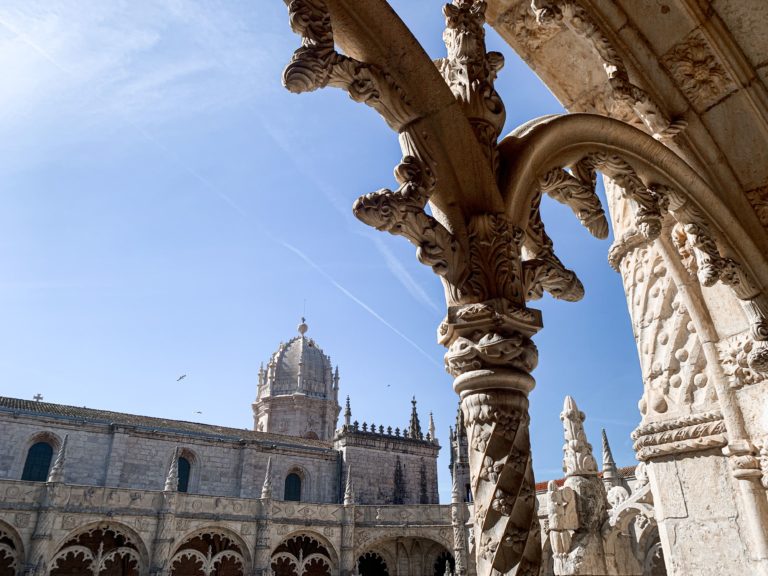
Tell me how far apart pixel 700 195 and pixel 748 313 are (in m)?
0.79

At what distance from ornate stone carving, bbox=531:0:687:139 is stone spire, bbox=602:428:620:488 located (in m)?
Result: 15.1

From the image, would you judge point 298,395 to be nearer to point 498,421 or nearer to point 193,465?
point 193,465

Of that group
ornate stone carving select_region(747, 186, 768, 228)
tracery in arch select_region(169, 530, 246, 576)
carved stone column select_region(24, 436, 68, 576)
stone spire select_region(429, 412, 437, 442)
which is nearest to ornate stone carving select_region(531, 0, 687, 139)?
ornate stone carving select_region(747, 186, 768, 228)

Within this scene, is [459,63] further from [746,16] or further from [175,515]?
[175,515]

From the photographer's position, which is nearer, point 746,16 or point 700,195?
point 700,195

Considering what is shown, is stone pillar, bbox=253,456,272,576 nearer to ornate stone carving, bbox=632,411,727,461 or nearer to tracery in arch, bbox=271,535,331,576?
tracery in arch, bbox=271,535,331,576

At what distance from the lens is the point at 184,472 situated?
2742 centimetres

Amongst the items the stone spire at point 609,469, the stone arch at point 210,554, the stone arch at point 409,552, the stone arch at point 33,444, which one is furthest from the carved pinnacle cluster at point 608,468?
the stone arch at point 33,444

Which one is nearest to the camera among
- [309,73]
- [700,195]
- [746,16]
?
[309,73]

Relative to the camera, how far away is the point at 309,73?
75.5 inches

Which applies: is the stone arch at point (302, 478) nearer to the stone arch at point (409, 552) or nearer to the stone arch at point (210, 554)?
the stone arch at point (409, 552)

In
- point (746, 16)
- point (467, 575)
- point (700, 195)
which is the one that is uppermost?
point (746, 16)

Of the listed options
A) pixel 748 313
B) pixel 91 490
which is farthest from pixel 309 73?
pixel 91 490

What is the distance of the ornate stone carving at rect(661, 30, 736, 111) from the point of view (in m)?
3.64
